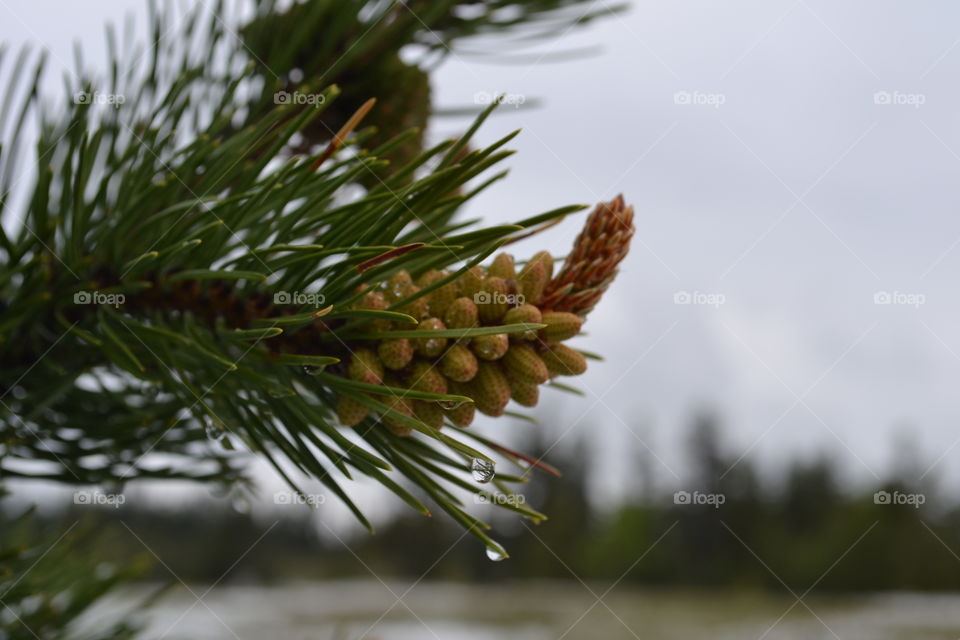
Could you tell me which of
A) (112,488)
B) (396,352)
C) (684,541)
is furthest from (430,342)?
(684,541)

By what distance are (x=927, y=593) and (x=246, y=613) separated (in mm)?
5551

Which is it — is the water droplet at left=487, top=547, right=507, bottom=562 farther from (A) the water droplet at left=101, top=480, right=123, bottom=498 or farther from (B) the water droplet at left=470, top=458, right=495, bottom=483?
(A) the water droplet at left=101, top=480, right=123, bottom=498

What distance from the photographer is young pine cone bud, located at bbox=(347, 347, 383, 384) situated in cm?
23

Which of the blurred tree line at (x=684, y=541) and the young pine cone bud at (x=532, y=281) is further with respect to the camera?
the blurred tree line at (x=684, y=541)

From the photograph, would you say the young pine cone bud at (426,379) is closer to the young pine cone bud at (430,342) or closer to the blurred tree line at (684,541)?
the young pine cone bud at (430,342)

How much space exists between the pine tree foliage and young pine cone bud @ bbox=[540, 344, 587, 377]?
27 millimetres

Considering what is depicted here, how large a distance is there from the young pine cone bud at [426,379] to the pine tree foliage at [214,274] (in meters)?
0.01

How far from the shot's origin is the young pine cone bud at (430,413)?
23 centimetres

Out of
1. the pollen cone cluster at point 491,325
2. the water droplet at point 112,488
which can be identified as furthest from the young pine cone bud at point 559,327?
the water droplet at point 112,488

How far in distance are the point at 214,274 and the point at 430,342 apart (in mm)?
70

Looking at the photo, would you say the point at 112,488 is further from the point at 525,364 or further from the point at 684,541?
the point at 684,541

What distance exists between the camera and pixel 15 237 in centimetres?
29

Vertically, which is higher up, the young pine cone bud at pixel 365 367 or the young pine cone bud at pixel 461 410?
the young pine cone bud at pixel 461 410

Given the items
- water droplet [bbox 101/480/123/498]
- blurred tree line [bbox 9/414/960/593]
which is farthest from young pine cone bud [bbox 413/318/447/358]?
blurred tree line [bbox 9/414/960/593]
